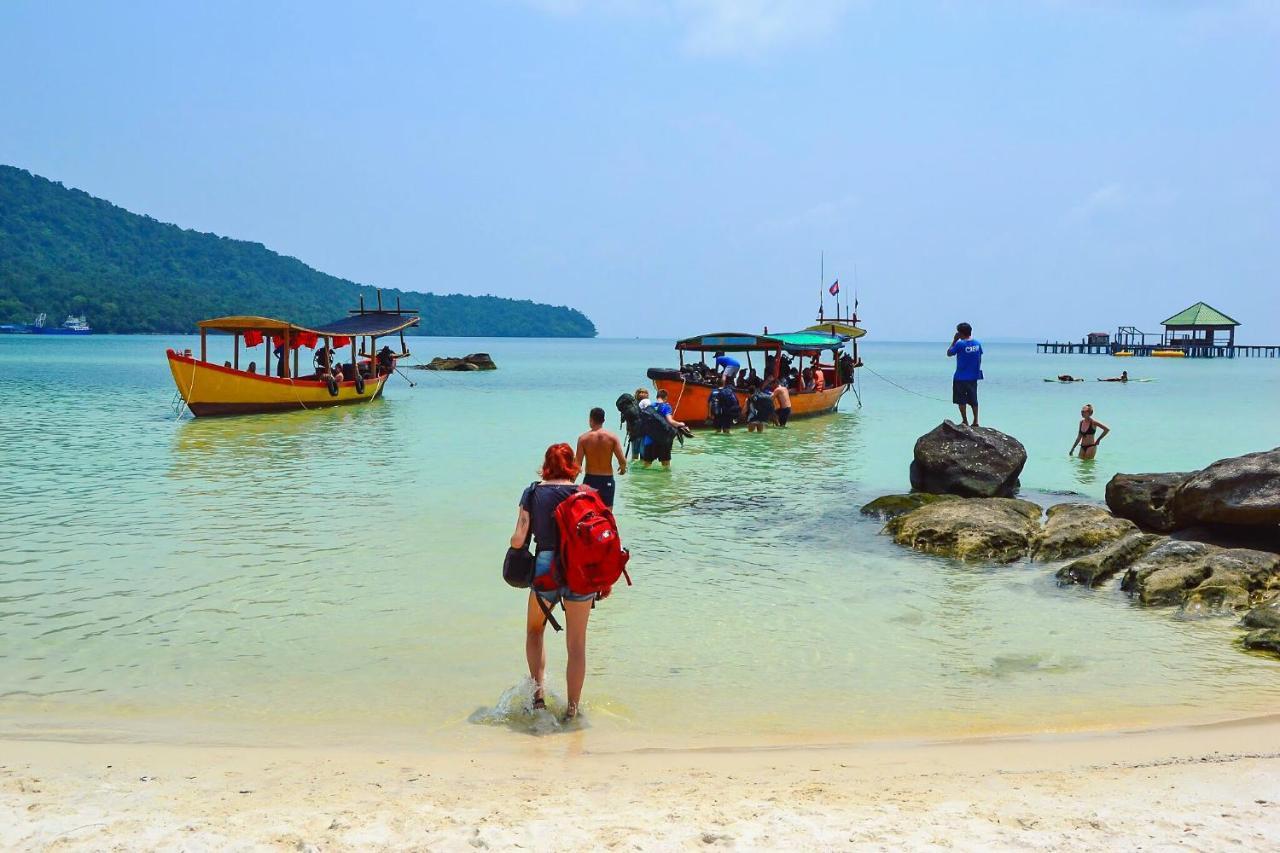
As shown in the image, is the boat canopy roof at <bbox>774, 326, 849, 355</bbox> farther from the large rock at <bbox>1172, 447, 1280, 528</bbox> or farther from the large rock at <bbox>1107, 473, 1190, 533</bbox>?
the large rock at <bbox>1172, 447, 1280, 528</bbox>

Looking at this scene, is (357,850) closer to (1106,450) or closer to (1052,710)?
(1052,710)

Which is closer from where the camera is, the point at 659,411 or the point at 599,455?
the point at 599,455

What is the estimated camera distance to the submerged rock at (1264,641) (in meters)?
7.18

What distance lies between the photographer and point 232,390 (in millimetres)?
27844

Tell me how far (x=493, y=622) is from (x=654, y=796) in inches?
148

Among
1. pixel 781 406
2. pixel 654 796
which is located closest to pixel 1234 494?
pixel 654 796

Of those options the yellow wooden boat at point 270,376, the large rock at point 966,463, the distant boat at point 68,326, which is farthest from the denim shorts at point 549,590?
the distant boat at point 68,326

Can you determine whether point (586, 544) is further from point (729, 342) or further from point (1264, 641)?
point (729, 342)

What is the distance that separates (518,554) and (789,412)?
22.6 meters

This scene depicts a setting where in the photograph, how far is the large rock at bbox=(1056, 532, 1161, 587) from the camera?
9359mm

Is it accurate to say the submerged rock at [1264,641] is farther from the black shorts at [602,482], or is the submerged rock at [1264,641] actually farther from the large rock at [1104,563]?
the black shorts at [602,482]

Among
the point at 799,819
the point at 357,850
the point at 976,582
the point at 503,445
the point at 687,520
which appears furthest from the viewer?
the point at 503,445

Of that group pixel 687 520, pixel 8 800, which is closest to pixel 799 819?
pixel 8 800

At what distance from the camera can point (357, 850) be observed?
385 cm
